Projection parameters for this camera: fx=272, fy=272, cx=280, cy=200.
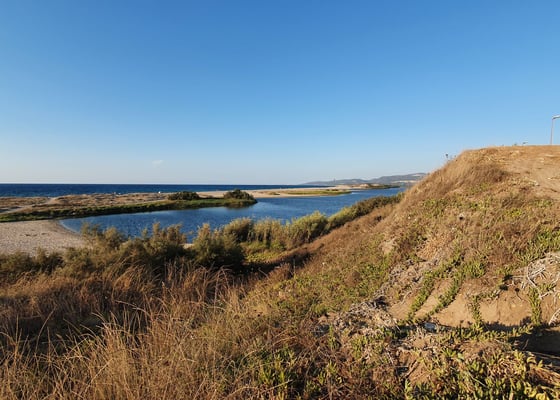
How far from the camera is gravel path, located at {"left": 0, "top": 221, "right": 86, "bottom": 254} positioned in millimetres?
19938

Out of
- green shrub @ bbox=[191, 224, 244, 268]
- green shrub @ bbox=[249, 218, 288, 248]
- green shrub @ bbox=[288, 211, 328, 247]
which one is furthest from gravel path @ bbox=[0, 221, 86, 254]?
green shrub @ bbox=[288, 211, 328, 247]

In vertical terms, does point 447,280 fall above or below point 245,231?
above

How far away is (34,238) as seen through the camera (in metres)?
23.7

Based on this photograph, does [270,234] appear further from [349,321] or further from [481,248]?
[349,321]

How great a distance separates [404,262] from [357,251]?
227cm

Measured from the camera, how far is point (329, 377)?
263 cm

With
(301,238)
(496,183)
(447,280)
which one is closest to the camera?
(447,280)

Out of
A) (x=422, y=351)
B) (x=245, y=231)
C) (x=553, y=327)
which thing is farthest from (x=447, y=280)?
(x=245, y=231)

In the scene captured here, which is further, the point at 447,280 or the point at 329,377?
the point at 447,280

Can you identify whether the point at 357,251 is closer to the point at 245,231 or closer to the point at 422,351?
the point at 422,351

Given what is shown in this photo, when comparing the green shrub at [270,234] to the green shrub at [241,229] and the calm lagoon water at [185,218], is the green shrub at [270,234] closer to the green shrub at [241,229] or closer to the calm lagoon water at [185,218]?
the green shrub at [241,229]

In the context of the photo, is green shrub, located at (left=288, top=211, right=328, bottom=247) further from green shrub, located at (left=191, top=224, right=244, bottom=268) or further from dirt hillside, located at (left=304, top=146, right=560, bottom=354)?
dirt hillside, located at (left=304, top=146, right=560, bottom=354)

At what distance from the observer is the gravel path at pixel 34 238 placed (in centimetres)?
1994

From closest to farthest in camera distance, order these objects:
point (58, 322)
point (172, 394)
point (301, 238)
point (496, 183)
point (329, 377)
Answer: point (172, 394) → point (329, 377) → point (58, 322) → point (496, 183) → point (301, 238)
